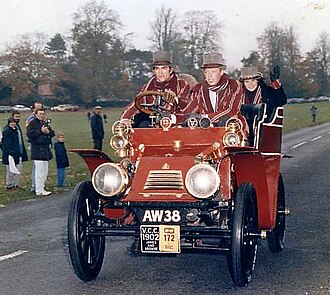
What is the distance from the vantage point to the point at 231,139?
6.33 metres

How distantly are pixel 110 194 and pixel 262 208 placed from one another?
157 cm

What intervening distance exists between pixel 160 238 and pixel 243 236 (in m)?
0.71

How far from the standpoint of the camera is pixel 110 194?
602cm

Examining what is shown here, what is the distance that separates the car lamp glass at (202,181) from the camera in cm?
579

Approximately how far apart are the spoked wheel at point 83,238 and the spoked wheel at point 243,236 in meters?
1.32

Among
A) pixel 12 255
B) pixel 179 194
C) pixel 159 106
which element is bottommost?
pixel 12 255

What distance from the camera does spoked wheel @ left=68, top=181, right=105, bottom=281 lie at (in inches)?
236

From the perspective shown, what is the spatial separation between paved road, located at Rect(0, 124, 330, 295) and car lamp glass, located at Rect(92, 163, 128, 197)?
87 centimetres

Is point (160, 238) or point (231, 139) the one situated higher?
point (231, 139)

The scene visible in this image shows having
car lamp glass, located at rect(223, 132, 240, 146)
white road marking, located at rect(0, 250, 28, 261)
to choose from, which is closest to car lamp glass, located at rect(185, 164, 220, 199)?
car lamp glass, located at rect(223, 132, 240, 146)

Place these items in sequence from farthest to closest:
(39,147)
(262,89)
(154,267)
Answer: (39,147) → (262,89) → (154,267)

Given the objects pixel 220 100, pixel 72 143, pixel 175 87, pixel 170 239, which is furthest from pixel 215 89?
pixel 72 143

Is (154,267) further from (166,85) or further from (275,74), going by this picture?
(275,74)

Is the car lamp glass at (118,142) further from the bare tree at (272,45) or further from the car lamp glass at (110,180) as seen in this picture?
the bare tree at (272,45)
